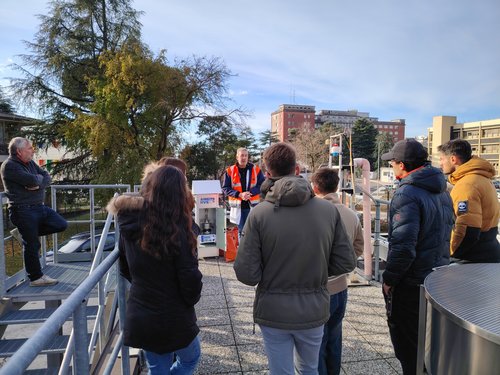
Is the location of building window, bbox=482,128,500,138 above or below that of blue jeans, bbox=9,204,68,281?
above

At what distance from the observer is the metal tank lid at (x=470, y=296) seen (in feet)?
4.88

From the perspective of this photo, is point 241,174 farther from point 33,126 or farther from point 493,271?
point 33,126

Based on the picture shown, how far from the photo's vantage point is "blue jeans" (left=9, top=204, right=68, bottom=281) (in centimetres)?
400

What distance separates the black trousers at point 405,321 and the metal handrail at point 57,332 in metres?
2.14

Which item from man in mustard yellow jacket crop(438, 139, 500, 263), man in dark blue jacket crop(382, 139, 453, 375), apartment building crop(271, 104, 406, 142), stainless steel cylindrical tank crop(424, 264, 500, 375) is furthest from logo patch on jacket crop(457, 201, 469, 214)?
apartment building crop(271, 104, 406, 142)

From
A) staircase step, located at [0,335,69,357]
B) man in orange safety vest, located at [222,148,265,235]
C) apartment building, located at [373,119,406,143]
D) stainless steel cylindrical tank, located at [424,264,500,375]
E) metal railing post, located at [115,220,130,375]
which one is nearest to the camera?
stainless steel cylindrical tank, located at [424,264,500,375]

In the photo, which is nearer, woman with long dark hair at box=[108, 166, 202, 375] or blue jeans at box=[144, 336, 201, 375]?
woman with long dark hair at box=[108, 166, 202, 375]

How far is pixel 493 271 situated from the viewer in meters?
2.15

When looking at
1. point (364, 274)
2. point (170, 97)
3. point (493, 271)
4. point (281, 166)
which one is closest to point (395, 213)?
point (493, 271)

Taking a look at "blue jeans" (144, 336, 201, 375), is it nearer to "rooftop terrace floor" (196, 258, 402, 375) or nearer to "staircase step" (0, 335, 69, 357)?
"rooftop terrace floor" (196, 258, 402, 375)

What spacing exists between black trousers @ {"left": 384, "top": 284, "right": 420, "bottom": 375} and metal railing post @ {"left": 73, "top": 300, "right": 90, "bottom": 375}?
2216 millimetres

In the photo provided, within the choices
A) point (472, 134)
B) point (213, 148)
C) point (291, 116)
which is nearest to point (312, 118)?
point (291, 116)

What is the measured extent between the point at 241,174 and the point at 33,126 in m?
21.2

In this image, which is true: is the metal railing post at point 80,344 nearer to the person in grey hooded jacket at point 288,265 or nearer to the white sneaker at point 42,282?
the person in grey hooded jacket at point 288,265
